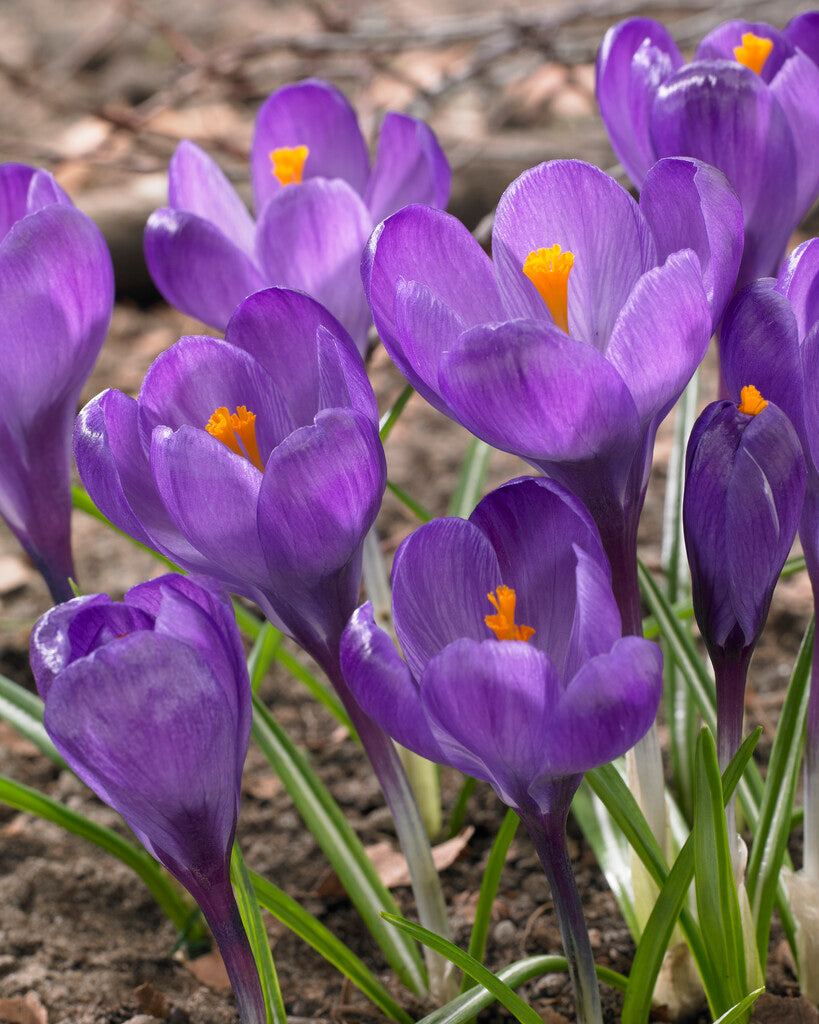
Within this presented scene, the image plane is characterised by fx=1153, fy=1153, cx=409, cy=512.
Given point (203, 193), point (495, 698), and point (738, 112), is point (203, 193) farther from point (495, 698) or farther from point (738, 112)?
point (495, 698)

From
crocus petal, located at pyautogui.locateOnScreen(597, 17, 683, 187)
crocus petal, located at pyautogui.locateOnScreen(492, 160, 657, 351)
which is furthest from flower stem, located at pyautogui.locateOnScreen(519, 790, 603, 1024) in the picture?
crocus petal, located at pyautogui.locateOnScreen(597, 17, 683, 187)

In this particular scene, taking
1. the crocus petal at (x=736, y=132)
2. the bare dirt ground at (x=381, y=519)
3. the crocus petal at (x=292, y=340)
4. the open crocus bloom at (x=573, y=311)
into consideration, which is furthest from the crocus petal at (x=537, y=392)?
the bare dirt ground at (x=381, y=519)

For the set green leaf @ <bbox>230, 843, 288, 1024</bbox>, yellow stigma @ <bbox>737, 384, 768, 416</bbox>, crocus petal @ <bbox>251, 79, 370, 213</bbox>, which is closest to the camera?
yellow stigma @ <bbox>737, 384, 768, 416</bbox>

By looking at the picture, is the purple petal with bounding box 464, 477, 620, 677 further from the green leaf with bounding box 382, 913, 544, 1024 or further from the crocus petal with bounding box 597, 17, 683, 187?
the crocus petal with bounding box 597, 17, 683, 187

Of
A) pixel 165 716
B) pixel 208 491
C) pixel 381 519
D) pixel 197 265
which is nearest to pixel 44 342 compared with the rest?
pixel 197 265

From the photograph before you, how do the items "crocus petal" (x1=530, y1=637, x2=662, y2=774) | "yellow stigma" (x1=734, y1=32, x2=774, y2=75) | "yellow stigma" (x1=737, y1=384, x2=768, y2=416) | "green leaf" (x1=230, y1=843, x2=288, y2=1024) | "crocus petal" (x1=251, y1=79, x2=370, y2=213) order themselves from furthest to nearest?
1. "crocus petal" (x1=251, y1=79, x2=370, y2=213)
2. "yellow stigma" (x1=734, y1=32, x2=774, y2=75)
3. "green leaf" (x1=230, y1=843, x2=288, y2=1024)
4. "yellow stigma" (x1=737, y1=384, x2=768, y2=416)
5. "crocus petal" (x1=530, y1=637, x2=662, y2=774)

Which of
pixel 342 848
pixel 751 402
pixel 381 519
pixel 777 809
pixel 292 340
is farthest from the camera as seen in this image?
pixel 381 519
